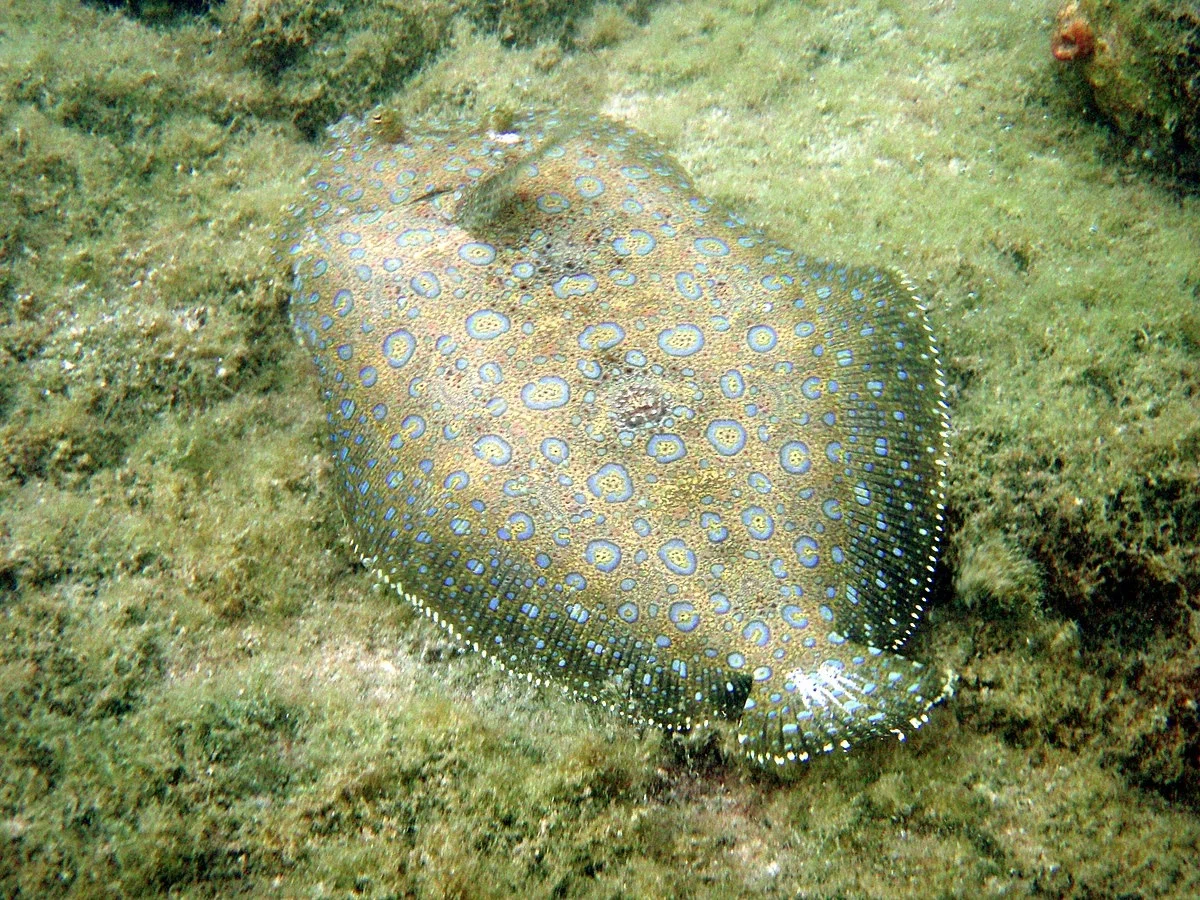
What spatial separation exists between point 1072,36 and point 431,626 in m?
6.07

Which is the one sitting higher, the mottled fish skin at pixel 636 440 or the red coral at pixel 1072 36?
the red coral at pixel 1072 36

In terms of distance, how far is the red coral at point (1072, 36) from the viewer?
4.85m

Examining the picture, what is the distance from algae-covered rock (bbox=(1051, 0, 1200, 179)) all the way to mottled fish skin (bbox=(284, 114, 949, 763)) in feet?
8.30

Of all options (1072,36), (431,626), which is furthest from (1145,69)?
(431,626)

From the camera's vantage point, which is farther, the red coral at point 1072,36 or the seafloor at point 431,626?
the red coral at point 1072,36

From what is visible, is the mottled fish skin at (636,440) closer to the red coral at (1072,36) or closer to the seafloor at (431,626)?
the seafloor at (431,626)

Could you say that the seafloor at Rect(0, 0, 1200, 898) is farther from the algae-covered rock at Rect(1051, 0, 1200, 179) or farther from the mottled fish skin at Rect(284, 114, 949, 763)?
the mottled fish skin at Rect(284, 114, 949, 763)

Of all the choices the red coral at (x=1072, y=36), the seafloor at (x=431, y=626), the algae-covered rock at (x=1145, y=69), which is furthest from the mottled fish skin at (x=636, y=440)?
the red coral at (x=1072, y=36)

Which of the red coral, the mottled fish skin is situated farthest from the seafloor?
the mottled fish skin

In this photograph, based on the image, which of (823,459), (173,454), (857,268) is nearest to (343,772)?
(173,454)

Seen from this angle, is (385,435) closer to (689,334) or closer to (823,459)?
(689,334)

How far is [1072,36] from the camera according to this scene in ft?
16.3

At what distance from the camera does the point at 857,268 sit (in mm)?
3998

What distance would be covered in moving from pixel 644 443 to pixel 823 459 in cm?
90
